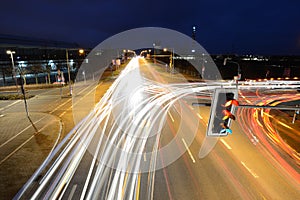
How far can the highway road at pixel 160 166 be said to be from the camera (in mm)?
9680

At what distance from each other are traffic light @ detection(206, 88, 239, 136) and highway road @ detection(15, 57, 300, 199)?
4.98 metres

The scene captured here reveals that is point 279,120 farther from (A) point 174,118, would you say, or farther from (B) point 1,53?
(B) point 1,53

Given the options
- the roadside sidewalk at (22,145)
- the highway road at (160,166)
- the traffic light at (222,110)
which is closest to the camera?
the traffic light at (222,110)

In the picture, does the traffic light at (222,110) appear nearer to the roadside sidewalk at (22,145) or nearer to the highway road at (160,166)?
the highway road at (160,166)

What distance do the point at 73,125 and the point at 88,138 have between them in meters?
4.27

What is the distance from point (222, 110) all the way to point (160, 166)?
723 cm

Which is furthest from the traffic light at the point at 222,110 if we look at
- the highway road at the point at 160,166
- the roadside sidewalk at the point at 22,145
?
the roadside sidewalk at the point at 22,145

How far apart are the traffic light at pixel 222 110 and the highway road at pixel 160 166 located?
498 cm

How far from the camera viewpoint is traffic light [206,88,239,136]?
5.67 m

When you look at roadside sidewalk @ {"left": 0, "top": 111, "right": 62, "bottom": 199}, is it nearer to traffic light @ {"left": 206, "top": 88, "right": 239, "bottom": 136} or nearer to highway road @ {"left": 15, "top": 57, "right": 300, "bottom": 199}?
highway road @ {"left": 15, "top": 57, "right": 300, "bottom": 199}

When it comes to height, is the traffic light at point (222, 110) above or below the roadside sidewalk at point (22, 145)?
above

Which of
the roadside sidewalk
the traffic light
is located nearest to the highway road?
the roadside sidewalk

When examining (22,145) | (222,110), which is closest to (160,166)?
(222,110)

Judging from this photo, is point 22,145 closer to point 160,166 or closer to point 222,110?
point 160,166
